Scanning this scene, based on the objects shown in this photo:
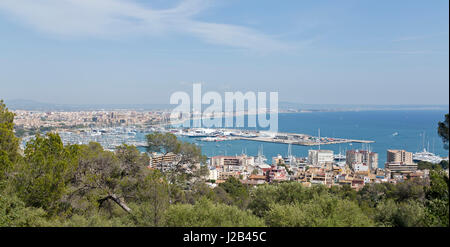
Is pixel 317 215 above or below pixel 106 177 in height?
below

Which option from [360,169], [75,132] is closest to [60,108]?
[75,132]

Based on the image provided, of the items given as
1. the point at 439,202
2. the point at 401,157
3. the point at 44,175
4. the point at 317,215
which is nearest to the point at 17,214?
the point at 44,175

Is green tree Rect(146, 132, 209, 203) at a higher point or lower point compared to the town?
higher

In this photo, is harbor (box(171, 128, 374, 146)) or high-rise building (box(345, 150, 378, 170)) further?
harbor (box(171, 128, 374, 146))

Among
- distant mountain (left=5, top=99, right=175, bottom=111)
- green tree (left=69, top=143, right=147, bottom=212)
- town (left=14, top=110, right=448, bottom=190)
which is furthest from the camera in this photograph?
distant mountain (left=5, top=99, right=175, bottom=111)

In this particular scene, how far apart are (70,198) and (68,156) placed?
23.2 inches

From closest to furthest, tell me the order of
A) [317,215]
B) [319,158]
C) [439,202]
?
[439,202] < [317,215] < [319,158]

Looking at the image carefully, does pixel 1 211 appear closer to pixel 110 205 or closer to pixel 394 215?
pixel 110 205

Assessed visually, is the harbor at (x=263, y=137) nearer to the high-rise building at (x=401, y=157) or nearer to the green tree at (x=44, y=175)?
the high-rise building at (x=401, y=157)

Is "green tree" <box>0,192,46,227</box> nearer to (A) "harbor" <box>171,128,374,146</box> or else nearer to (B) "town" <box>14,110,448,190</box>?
(B) "town" <box>14,110,448,190</box>

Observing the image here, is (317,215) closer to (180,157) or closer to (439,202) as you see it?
(439,202)

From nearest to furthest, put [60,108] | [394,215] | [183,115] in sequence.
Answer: [394,215] < [60,108] < [183,115]

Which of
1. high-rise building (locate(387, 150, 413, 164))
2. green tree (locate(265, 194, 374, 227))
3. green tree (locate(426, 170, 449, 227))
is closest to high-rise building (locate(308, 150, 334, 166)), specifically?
high-rise building (locate(387, 150, 413, 164))
